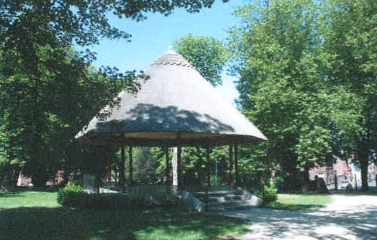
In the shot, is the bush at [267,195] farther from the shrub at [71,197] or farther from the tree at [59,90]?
the tree at [59,90]

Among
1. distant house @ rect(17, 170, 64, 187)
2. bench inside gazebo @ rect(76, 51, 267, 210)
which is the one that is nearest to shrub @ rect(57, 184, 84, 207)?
bench inside gazebo @ rect(76, 51, 267, 210)

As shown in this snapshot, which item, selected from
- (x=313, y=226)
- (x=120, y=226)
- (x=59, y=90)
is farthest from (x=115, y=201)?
(x=313, y=226)

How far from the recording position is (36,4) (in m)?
12.5

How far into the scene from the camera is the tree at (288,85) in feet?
97.1

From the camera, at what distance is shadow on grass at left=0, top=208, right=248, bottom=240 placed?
409 inches

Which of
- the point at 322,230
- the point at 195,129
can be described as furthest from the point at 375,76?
the point at 322,230

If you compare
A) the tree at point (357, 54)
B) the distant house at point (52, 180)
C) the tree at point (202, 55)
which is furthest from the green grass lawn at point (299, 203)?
the distant house at point (52, 180)

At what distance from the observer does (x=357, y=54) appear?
3111cm

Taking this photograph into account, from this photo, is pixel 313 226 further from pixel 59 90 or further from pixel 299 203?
pixel 59 90

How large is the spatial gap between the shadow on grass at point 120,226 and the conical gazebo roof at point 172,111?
3.40 metres

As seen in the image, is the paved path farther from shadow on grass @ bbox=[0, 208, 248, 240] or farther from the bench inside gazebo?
the bench inside gazebo

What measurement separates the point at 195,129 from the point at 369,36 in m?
21.6

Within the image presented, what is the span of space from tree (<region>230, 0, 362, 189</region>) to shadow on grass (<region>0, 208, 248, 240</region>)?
18.2 meters

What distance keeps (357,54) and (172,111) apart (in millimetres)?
20814
